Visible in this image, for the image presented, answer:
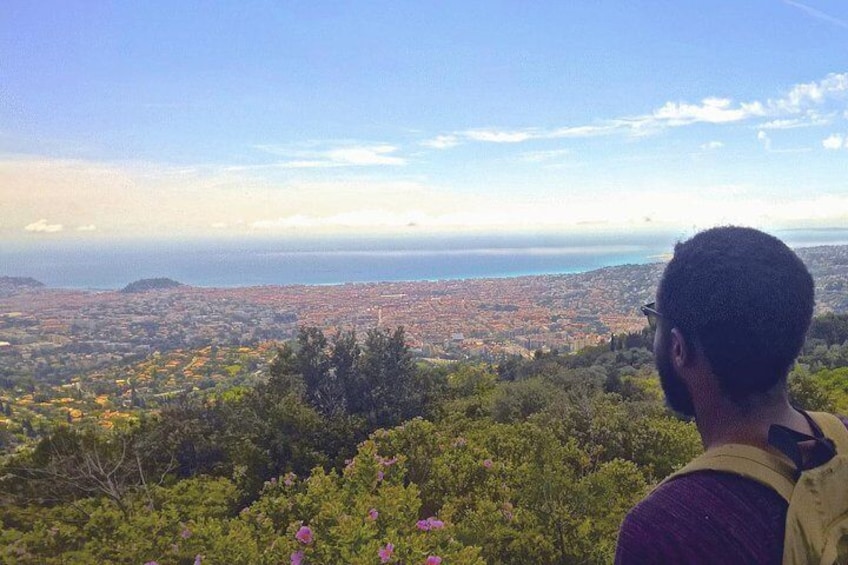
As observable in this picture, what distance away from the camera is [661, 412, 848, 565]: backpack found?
100 centimetres

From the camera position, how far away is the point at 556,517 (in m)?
4.66

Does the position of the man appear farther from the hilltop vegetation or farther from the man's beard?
the hilltop vegetation

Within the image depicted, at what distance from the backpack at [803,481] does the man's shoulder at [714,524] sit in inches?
0.9

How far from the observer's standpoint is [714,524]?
3.38 ft

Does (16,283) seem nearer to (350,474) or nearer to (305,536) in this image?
(350,474)

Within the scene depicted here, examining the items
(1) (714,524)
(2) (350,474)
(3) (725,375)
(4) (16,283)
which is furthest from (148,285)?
(1) (714,524)

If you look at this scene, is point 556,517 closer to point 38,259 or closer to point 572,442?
point 572,442

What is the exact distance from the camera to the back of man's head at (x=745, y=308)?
1180 mm

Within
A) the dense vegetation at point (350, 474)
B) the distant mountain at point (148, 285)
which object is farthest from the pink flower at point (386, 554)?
the distant mountain at point (148, 285)

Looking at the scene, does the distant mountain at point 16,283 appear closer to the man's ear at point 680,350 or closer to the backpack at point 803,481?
the man's ear at point 680,350

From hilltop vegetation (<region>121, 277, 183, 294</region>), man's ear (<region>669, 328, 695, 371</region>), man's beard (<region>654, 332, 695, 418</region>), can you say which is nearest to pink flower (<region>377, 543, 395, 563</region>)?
man's beard (<region>654, 332, 695, 418</region>)

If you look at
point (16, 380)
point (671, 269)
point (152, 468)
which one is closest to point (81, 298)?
point (16, 380)

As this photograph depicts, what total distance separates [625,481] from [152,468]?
8.93 metres

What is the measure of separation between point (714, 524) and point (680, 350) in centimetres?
38
